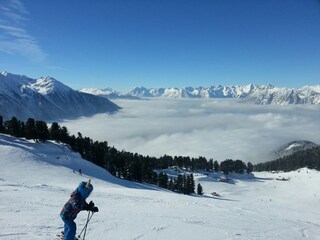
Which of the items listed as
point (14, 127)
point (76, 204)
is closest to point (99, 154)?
point (14, 127)

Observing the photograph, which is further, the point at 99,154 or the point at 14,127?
the point at 99,154

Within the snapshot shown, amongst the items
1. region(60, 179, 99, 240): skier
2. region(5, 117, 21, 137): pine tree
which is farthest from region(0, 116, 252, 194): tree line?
region(60, 179, 99, 240): skier

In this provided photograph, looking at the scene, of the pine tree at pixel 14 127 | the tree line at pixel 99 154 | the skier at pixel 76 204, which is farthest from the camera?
the pine tree at pixel 14 127

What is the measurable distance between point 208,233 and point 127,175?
238 ft

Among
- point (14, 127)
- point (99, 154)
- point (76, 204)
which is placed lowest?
point (76, 204)

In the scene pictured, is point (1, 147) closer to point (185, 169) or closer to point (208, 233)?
point (208, 233)

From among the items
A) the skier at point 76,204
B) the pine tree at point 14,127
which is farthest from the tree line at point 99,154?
the skier at point 76,204

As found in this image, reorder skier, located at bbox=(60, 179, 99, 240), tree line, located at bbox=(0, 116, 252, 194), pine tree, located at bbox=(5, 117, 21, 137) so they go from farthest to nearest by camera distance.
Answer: pine tree, located at bbox=(5, 117, 21, 137), tree line, located at bbox=(0, 116, 252, 194), skier, located at bbox=(60, 179, 99, 240)

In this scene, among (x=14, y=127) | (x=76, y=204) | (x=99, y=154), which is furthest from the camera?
(x=99, y=154)

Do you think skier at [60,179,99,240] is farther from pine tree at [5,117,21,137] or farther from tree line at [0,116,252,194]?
pine tree at [5,117,21,137]

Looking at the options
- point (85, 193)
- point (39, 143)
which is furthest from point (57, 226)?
point (39, 143)

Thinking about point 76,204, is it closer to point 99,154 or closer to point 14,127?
point 14,127

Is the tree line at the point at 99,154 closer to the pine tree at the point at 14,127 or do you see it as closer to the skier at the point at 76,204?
the pine tree at the point at 14,127

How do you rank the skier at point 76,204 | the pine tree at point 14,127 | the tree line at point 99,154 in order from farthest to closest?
1. the pine tree at point 14,127
2. the tree line at point 99,154
3. the skier at point 76,204
